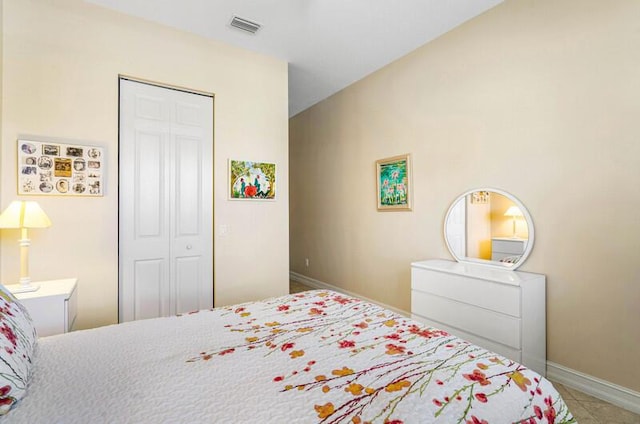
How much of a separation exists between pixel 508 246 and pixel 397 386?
7.06 feet

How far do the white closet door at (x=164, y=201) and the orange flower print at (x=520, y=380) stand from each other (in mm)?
2743

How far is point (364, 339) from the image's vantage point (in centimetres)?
149

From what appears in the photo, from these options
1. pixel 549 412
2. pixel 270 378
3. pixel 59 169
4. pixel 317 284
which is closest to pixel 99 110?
pixel 59 169

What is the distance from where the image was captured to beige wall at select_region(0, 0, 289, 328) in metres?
2.45

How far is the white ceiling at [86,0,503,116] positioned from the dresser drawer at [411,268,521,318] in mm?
2348

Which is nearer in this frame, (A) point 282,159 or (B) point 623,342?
(B) point 623,342

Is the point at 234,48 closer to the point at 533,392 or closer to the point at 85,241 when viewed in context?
the point at 85,241

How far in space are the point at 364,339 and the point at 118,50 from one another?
3138 mm

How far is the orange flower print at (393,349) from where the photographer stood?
1345 millimetres

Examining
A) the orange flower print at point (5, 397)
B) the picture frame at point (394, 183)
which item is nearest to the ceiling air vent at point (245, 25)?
the picture frame at point (394, 183)

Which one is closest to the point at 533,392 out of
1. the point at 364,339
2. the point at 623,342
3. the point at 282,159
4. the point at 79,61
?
the point at 364,339

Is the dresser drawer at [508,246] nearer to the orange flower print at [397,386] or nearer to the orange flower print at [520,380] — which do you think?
the orange flower print at [520,380]

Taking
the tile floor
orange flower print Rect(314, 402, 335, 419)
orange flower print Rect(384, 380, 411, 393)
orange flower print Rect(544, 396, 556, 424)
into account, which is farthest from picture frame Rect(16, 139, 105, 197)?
the tile floor

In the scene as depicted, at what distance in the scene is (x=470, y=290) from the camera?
2.57 m
